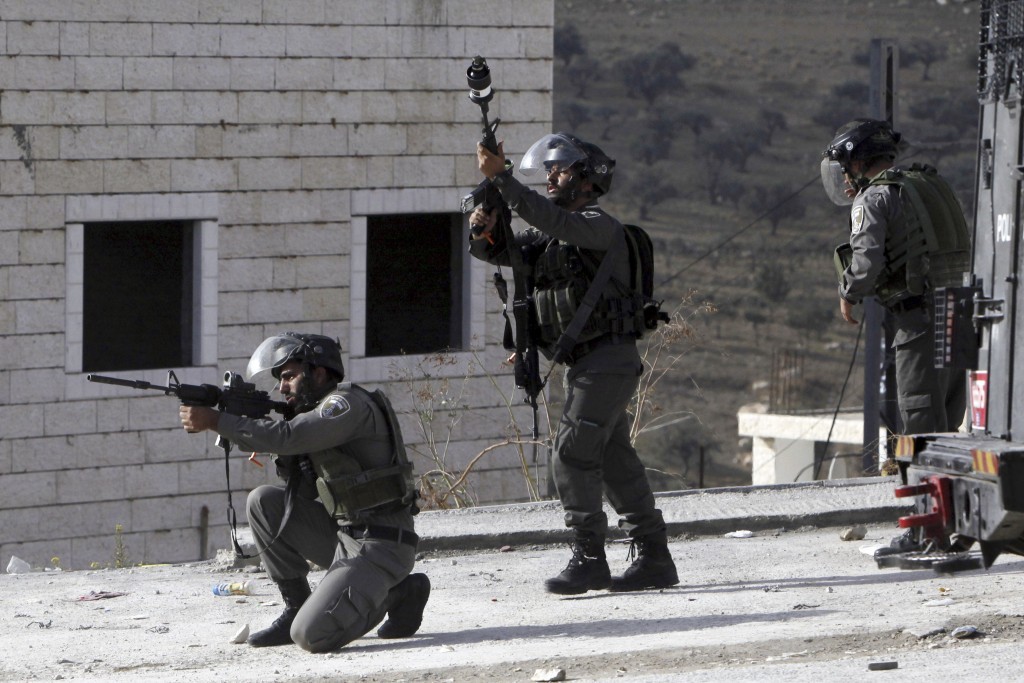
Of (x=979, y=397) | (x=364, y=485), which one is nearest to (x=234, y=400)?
(x=364, y=485)

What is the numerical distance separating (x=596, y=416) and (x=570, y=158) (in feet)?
3.40

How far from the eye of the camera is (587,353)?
21.1ft

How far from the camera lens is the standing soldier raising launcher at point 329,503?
5711 mm

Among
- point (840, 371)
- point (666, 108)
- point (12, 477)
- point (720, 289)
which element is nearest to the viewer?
point (12, 477)

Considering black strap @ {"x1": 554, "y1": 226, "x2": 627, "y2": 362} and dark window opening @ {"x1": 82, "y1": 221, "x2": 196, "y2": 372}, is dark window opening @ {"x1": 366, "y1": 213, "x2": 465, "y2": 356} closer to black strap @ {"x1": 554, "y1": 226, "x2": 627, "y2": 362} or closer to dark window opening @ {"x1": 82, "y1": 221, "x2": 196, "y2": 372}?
dark window opening @ {"x1": 82, "y1": 221, "x2": 196, "y2": 372}

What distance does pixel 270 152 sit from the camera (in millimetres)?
11469

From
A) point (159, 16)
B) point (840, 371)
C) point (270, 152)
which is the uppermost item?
point (159, 16)

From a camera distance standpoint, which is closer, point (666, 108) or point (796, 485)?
point (796, 485)

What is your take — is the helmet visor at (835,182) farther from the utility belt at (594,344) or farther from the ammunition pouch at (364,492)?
the ammunition pouch at (364,492)

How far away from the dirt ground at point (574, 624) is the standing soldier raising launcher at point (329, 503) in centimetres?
15

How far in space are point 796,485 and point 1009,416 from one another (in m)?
3.36

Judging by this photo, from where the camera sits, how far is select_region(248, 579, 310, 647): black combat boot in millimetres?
5895

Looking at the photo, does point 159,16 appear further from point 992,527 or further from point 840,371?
point 840,371

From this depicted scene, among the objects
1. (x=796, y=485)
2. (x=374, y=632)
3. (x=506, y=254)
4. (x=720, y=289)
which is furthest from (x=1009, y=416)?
(x=720, y=289)
